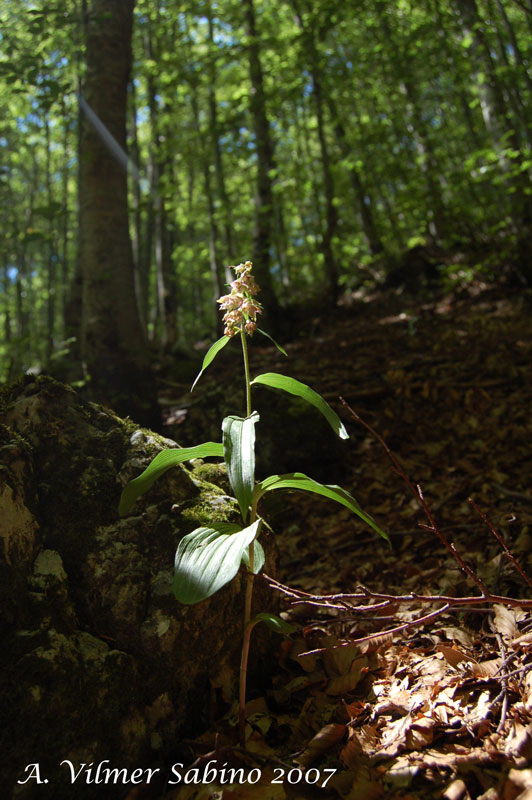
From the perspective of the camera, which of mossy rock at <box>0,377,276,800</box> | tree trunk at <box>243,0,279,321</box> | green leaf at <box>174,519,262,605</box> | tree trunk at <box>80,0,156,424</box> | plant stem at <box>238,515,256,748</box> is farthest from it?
tree trunk at <box>243,0,279,321</box>

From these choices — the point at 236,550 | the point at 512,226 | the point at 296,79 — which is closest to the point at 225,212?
the point at 296,79

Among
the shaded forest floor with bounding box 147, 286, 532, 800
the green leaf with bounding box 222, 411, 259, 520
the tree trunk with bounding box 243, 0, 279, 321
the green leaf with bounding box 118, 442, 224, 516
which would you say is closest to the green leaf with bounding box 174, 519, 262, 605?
the green leaf with bounding box 222, 411, 259, 520

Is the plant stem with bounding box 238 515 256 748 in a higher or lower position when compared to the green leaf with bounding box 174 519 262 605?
lower

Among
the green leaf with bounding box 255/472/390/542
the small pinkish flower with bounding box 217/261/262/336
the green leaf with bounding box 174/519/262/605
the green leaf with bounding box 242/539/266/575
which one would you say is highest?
the small pinkish flower with bounding box 217/261/262/336

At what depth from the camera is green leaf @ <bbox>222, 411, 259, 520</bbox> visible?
1276mm

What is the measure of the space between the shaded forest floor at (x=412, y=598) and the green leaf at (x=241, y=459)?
1.59 feet

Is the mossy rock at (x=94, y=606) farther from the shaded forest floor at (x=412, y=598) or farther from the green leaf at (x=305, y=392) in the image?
the green leaf at (x=305, y=392)

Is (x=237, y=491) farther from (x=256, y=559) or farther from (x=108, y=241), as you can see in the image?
(x=108, y=241)

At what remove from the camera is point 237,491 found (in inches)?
50.4

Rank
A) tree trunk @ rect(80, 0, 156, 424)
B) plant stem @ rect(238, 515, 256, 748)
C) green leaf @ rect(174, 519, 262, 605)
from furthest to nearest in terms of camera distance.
Answer: tree trunk @ rect(80, 0, 156, 424) → plant stem @ rect(238, 515, 256, 748) → green leaf @ rect(174, 519, 262, 605)

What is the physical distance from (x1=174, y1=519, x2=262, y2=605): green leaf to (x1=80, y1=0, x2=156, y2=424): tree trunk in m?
3.10

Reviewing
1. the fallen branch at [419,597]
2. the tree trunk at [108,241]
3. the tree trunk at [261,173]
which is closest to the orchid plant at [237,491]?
the fallen branch at [419,597]

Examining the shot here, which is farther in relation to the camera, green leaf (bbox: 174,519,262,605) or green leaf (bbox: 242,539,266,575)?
green leaf (bbox: 242,539,266,575)

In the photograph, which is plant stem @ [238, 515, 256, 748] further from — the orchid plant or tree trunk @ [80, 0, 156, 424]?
tree trunk @ [80, 0, 156, 424]
